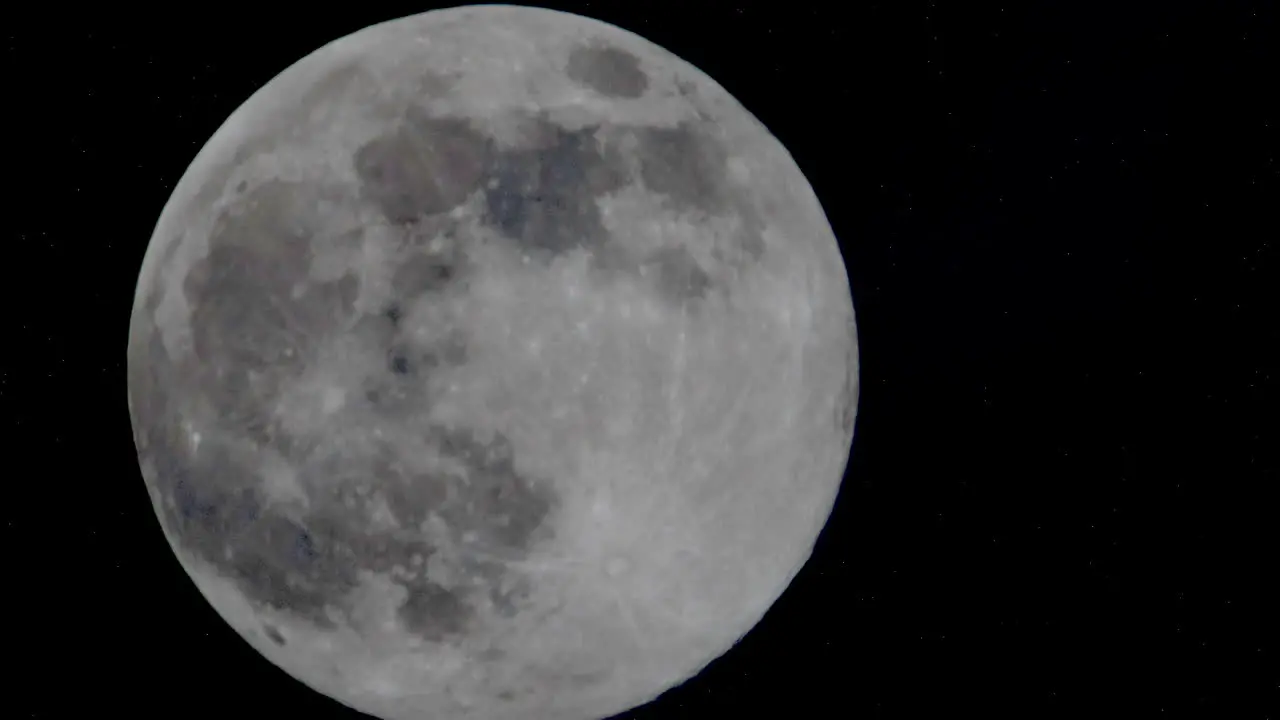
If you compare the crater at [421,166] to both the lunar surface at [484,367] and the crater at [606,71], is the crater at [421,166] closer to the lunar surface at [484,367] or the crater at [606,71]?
the lunar surface at [484,367]

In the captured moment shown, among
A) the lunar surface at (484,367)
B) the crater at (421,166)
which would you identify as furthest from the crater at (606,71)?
the crater at (421,166)

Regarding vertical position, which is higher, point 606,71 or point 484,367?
point 606,71

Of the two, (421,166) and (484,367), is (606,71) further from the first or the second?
(484,367)

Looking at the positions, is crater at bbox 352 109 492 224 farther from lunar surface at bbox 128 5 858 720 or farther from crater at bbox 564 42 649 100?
crater at bbox 564 42 649 100

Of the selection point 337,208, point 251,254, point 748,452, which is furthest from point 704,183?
point 251,254

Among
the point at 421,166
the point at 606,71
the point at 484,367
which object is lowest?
the point at 484,367

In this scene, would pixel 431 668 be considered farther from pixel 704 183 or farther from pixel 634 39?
pixel 634 39

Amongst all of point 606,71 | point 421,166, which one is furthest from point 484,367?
point 606,71

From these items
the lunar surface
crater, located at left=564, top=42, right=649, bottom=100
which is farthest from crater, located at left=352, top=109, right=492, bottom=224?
crater, located at left=564, top=42, right=649, bottom=100

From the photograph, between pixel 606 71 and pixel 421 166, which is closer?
pixel 421 166
